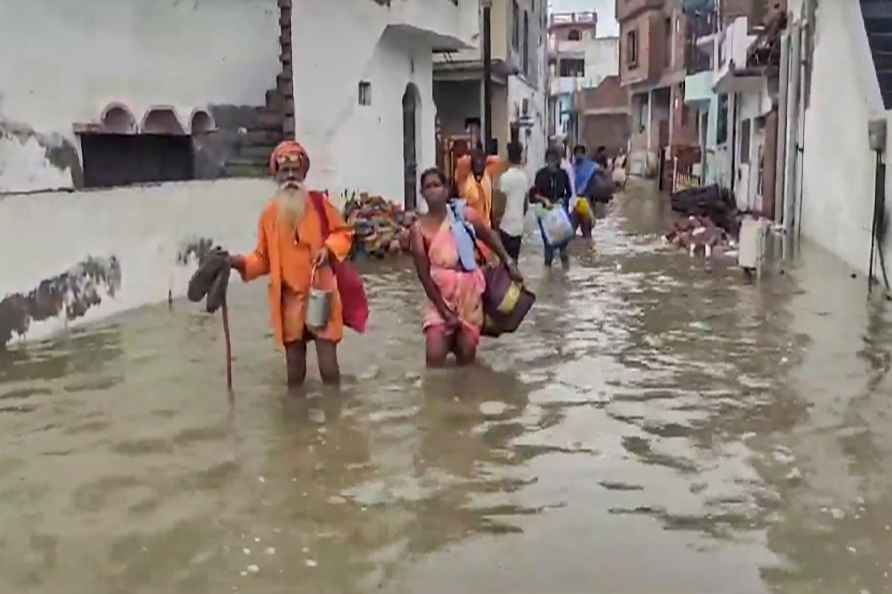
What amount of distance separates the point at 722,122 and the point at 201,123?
61.9ft

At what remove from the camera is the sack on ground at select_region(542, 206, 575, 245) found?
45.5 ft

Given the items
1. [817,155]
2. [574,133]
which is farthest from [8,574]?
[574,133]

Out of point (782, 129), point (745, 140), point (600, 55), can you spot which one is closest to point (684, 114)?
point (745, 140)

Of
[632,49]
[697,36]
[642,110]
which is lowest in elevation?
[642,110]

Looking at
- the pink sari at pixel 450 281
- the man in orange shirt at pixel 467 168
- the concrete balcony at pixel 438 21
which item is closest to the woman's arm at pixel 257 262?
the pink sari at pixel 450 281

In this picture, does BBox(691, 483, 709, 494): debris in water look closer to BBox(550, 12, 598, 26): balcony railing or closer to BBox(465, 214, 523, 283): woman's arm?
BBox(465, 214, 523, 283): woman's arm

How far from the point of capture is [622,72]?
176 ft

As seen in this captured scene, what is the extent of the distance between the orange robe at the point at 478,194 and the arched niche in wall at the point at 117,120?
192 inches

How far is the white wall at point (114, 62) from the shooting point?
13.4m

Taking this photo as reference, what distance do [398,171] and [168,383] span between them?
12.2m

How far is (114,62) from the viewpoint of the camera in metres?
14.9

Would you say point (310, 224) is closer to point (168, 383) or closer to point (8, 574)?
point (168, 383)

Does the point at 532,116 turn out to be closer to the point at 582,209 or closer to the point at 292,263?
the point at 582,209

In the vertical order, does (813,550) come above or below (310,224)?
below
